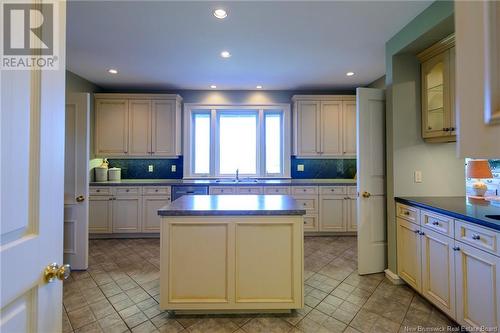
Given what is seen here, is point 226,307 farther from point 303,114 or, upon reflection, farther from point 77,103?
point 303,114

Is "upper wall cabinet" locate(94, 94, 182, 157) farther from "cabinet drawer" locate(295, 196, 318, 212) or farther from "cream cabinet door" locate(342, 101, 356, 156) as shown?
"cream cabinet door" locate(342, 101, 356, 156)

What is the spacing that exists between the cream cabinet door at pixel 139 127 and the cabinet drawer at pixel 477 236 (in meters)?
4.28

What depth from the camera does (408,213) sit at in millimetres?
2387

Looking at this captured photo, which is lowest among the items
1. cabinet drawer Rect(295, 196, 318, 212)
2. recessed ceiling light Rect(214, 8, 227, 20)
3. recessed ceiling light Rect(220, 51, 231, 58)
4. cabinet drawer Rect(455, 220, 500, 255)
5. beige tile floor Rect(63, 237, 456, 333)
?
beige tile floor Rect(63, 237, 456, 333)

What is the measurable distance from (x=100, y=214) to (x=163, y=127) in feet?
5.79

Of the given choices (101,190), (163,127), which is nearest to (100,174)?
(101,190)

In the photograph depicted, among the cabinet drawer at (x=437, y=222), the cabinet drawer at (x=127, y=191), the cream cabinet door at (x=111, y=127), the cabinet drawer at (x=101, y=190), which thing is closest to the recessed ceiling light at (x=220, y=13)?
the cabinet drawer at (x=437, y=222)

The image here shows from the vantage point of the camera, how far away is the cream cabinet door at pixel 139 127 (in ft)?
14.0

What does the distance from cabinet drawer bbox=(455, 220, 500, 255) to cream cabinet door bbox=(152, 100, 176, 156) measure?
398 cm

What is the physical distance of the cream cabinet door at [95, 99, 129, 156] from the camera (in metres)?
4.25

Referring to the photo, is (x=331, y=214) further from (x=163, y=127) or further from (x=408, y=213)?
(x=163, y=127)

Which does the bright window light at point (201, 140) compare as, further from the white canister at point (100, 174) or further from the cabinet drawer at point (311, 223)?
the cabinet drawer at point (311, 223)

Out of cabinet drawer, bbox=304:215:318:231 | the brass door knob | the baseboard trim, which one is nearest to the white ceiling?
the brass door knob

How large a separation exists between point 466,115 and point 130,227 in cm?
435
